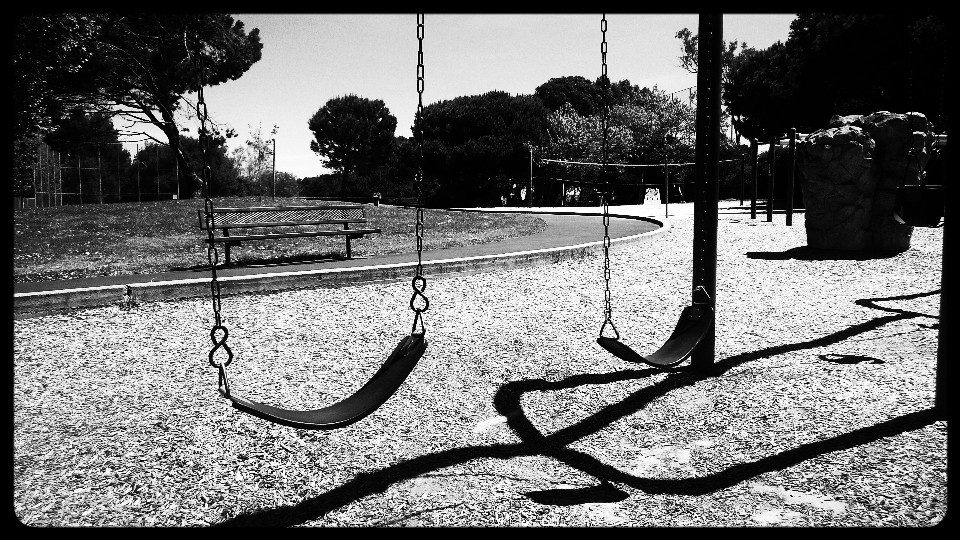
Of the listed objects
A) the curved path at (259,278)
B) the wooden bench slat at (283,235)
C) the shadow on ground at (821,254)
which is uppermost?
the wooden bench slat at (283,235)

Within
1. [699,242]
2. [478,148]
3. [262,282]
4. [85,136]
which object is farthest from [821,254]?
[478,148]

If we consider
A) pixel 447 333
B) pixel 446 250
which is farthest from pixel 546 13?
pixel 446 250

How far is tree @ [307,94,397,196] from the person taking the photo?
5925 centimetres

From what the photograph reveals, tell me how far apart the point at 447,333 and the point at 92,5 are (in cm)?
417

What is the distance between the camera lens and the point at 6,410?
2078 millimetres

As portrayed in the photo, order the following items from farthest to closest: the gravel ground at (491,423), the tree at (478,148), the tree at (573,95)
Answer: the tree at (573,95)
the tree at (478,148)
the gravel ground at (491,423)

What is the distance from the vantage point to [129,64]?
77.4 ft

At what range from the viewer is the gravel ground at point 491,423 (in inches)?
114

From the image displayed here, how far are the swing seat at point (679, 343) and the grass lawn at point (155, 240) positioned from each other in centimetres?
714

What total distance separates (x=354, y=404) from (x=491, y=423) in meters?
1.04

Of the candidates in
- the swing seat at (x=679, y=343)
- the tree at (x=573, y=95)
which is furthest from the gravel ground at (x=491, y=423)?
the tree at (x=573, y=95)

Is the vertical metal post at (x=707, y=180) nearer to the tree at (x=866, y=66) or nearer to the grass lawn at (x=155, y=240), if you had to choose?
the grass lawn at (x=155, y=240)

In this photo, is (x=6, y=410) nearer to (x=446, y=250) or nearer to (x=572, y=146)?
(x=446, y=250)

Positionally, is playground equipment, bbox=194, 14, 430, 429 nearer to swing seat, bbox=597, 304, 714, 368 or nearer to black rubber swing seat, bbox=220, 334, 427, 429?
black rubber swing seat, bbox=220, 334, 427, 429
